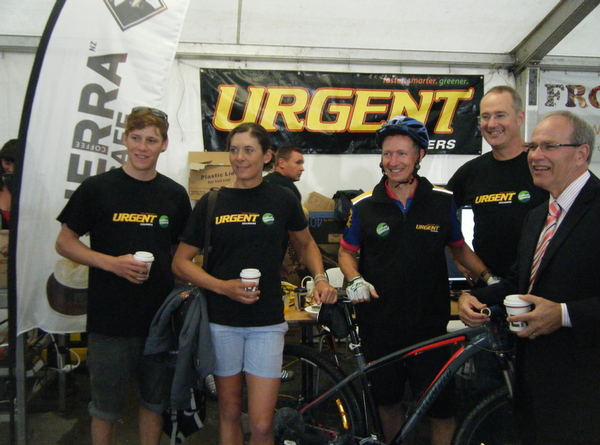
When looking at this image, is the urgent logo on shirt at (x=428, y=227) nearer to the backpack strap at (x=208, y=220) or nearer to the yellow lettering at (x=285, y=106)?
the backpack strap at (x=208, y=220)

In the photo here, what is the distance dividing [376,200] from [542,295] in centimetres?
80

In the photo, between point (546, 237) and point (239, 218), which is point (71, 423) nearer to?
point (239, 218)

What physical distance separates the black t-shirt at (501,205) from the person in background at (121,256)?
1535 millimetres

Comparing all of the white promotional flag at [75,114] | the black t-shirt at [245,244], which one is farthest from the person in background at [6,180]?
the black t-shirt at [245,244]

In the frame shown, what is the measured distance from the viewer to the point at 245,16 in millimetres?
3738

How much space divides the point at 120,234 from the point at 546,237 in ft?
Answer: 5.59

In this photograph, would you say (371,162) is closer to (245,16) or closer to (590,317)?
(245,16)

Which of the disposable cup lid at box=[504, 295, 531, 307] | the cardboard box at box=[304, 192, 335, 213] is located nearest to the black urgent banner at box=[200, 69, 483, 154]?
the cardboard box at box=[304, 192, 335, 213]

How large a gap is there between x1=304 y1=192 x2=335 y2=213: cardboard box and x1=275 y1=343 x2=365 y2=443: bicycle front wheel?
2.24 m

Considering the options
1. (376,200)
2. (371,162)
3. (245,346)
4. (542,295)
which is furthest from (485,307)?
(371,162)

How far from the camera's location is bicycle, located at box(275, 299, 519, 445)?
1.71 m

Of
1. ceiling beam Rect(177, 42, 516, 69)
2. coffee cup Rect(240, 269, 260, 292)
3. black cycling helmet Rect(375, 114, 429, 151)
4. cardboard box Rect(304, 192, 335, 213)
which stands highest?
ceiling beam Rect(177, 42, 516, 69)

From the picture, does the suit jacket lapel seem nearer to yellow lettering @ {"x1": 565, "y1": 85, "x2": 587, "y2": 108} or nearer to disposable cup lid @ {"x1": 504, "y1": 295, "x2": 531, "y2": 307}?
disposable cup lid @ {"x1": 504, "y1": 295, "x2": 531, "y2": 307}

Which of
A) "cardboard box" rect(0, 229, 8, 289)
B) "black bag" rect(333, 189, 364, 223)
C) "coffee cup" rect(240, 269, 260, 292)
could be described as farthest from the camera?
"black bag" rect(333, 189, 364, 223)
